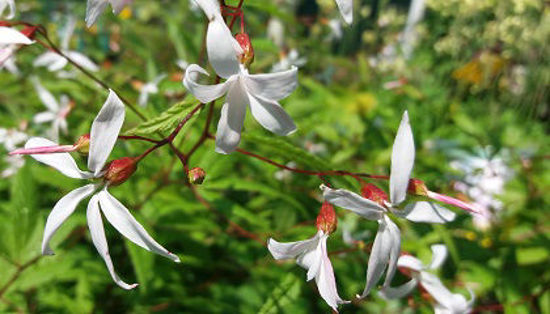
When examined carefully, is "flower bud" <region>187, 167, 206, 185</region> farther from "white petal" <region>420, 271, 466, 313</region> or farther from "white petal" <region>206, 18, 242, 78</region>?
"white petal" <region>420, 271, 466, 313</region>

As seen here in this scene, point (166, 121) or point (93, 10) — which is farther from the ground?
point (93, 10)

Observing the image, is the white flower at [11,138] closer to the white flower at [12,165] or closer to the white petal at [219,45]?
the white flower at [12,165]

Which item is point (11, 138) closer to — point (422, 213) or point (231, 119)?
point (231, 119)

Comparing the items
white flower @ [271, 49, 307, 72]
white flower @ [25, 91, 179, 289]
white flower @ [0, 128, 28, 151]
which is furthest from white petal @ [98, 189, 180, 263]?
white flower @ [271, 49, 307, 72]

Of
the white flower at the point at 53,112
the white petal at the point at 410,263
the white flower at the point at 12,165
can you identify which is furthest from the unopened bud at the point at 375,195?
the white flower at the point at 12,165

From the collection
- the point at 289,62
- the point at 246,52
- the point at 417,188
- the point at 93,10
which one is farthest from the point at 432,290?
the point at 289,62

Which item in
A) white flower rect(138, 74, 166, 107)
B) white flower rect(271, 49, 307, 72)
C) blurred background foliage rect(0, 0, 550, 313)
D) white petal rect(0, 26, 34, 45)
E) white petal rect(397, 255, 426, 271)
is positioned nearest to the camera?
white petal rect(0, 26, 34, 45)
